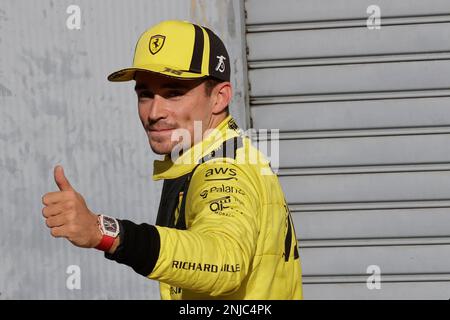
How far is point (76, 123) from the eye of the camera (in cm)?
715

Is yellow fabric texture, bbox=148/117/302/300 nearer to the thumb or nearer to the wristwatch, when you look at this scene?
the wristwatch

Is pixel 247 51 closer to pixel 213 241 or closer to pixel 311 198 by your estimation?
pixel 311 198

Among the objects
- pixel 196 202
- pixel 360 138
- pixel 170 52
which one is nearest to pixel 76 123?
pixel 360 138

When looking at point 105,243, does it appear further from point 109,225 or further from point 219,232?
point 219,232

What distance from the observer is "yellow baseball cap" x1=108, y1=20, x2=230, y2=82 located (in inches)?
138

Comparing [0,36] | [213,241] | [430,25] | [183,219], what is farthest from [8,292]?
[213,241]

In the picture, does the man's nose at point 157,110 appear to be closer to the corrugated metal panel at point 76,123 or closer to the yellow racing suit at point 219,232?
the yellow racing suit at point 219,232

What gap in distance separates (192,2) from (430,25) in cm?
177

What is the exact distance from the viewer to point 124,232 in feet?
9.33

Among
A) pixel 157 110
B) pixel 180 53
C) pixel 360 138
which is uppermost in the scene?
pixel 180 53

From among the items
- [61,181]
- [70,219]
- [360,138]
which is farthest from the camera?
[360,138]

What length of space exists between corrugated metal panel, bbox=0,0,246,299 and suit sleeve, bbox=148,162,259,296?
157 inches

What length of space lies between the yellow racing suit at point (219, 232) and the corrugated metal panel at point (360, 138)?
11.8 ft

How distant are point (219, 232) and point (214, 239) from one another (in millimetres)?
32
